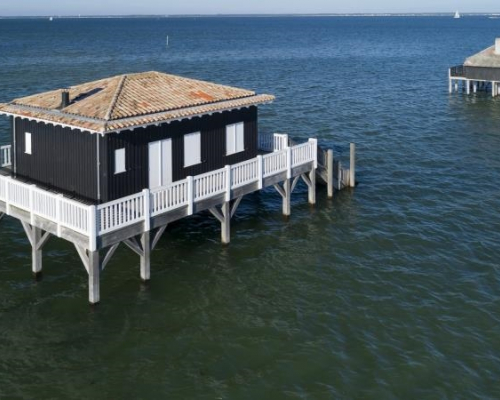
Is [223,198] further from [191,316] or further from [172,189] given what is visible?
[191,316]

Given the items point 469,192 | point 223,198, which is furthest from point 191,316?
→ point 469,192

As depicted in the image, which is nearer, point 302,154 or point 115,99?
point 115,99

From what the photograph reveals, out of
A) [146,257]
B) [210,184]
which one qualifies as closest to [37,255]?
[146,257]

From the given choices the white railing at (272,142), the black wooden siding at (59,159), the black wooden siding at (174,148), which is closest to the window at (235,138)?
the black wooden siding at (174,148)

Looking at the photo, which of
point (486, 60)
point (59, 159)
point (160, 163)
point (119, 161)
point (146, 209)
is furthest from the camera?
point (486, 60)

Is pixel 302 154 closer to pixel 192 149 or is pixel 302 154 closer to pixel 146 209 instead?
pixel 192 149

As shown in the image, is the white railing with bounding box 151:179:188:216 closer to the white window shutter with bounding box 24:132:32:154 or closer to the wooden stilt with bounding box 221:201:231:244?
the wooden stilt with bounding box 221:201:231:244

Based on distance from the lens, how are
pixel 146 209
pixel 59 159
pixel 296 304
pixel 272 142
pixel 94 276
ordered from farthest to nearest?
pixel 272 142 → pixel 59 159 → pixel 296 304 → pixel 146 209 → pixel 94 276
